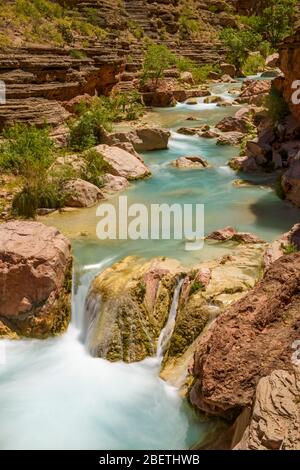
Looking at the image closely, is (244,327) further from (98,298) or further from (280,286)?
(98,298)

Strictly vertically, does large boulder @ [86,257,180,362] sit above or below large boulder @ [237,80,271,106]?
below

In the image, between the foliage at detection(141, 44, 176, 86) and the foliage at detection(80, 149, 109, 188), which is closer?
the foliage at detection(80, 149, 109, 188)

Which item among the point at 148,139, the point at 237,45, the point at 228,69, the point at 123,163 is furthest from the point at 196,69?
the point at 123,163

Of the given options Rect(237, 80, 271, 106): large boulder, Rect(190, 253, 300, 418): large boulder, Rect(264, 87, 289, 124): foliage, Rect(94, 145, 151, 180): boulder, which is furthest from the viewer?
Rect(237, 80, 271, 106): large boulder

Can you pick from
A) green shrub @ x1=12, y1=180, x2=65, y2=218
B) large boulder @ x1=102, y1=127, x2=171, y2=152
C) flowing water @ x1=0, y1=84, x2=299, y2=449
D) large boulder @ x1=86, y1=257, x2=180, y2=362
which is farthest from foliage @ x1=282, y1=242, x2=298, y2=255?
large boulder @ x1=102, y1=127, x2=171, y2=152

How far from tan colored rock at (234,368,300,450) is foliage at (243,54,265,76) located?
124ft

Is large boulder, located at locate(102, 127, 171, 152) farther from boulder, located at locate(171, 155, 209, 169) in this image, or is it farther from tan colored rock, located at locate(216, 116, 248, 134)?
tan colored rock, located at locate(216, 116, 248, 134)

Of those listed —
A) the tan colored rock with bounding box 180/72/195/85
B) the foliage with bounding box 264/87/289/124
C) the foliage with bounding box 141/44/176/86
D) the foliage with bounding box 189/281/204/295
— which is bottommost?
the foliage with bounding box 189/281/204/295

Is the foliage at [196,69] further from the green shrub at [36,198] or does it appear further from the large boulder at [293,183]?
the green shrub at [36,198]

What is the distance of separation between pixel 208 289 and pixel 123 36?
117 ft

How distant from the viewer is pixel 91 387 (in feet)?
22.5

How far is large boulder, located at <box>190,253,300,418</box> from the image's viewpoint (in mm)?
5133

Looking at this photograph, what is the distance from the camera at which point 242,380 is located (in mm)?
5164

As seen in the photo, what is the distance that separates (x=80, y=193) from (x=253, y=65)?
32344 mm
